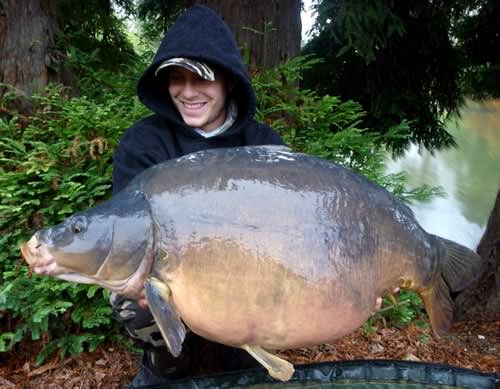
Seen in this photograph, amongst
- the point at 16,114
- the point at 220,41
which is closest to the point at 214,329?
the point at 220,41

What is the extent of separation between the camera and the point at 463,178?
55.4 ft

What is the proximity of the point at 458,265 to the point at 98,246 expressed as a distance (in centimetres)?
107

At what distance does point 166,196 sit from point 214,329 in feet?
1.24

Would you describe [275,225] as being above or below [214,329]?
above

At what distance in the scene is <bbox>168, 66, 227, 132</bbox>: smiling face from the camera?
6.31 feet

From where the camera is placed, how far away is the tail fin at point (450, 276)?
1620mm

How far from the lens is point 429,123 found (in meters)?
5.11

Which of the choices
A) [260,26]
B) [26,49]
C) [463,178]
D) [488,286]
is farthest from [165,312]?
[463,178]

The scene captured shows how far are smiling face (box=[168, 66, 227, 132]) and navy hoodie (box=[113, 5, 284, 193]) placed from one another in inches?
2.3

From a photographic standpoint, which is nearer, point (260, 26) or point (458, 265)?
point (458, 265)

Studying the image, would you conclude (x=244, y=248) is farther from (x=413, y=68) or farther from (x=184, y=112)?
(x=413, y=68)

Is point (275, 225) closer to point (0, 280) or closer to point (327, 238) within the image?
point (327, 238)

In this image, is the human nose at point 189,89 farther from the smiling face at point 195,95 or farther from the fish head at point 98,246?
the fish head at point 98,246

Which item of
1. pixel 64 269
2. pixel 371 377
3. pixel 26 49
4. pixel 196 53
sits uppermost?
pixel 26 49
